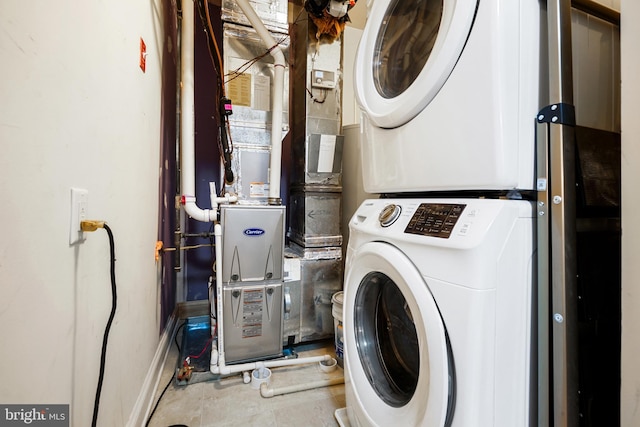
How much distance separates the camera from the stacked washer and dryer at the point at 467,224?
25.1 inches

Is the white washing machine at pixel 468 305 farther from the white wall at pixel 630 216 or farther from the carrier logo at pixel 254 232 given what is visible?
the carrier logo at pixel 254 232

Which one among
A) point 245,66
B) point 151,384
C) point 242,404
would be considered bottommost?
point 242,404

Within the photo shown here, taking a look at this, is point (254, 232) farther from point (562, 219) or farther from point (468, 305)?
point (562, 219)

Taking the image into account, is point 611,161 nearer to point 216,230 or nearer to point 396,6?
point 396,6

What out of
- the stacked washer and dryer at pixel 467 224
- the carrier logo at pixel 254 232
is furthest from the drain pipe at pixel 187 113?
the stacked washer and dryer at pixel 467 224

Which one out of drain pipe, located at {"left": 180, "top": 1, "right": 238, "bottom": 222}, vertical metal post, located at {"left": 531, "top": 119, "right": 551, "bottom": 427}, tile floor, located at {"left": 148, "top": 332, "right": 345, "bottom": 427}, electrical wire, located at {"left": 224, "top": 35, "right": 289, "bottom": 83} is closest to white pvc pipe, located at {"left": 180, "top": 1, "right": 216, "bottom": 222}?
drain pipe, located at {"left": 180, "top": 1, "right": 238, "bottom": 222}

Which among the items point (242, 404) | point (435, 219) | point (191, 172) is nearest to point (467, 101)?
point (435, 219)

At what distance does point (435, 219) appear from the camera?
2.49 feet

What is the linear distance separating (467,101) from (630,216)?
0.45 m

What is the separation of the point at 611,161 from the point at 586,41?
1.15ft

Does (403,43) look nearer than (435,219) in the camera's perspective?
No

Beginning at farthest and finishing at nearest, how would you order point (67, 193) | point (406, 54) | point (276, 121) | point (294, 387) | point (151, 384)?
point (276, 121)
point (294, 387)
point (151, 384)
point (406, 54)
point (67, 193)

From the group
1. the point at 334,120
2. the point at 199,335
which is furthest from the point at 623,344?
the point at 199,335

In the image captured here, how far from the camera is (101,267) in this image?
2.53 ft
